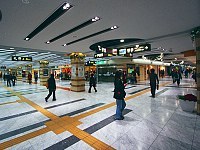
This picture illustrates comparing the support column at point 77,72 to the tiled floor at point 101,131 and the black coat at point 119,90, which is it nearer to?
the tiled floor at point 101,131

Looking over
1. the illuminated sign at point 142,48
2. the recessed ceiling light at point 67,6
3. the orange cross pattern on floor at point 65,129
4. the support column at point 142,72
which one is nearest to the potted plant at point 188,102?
the illuminated sign at point 142,48

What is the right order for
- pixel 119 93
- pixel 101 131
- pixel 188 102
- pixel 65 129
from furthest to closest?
pixel 188 102, pixel 119 93, pixel 65 129, pixel 101 131

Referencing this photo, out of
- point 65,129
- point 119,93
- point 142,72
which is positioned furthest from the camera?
point 142,72

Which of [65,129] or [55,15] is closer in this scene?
[65,129]

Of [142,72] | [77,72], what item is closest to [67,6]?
[77,72]

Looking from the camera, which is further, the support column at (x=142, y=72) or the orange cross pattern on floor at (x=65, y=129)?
the support column at (x=142, y=72)

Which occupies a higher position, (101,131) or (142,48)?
(142,48)

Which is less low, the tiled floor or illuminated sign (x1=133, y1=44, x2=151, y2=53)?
illuminated sign (x1=133, y1=44, x2=151, y2=53)

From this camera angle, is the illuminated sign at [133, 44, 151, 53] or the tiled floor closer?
the tiled floor

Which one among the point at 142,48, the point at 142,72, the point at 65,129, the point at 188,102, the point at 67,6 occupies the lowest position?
the point at 65,129

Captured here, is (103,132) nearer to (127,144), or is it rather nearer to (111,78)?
(127,144)

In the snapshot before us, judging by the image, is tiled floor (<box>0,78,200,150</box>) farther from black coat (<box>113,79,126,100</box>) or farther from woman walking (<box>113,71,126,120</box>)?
black coat (<box>113,79,126,100</box>)

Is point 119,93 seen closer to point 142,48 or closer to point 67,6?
point 67,6

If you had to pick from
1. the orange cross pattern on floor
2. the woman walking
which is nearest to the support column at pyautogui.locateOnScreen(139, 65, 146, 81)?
the woman walking
